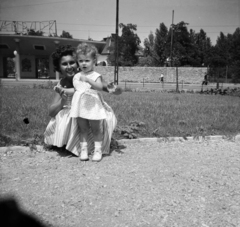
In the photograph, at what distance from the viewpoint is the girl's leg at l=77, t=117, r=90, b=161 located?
3223 mm

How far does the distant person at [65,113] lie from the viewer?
325cm

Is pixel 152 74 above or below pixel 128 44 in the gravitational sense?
below

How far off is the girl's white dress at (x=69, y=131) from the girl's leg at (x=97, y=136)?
156mm

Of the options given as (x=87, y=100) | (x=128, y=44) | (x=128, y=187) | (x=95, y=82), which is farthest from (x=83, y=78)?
(x=128, y=44)

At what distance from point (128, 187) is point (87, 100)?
125 cm

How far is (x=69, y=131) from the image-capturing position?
11.3 feet

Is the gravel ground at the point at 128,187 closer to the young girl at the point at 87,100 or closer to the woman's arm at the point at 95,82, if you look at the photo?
the young girl at the point at 87,100

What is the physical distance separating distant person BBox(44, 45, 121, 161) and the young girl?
0.10m

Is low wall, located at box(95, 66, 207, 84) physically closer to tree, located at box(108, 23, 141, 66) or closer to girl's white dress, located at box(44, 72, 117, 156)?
tree, located at box(108, 23, 141, 66)

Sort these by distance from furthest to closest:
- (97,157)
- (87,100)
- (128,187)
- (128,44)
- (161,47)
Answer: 1. (161,47)
2. (128,44)
3. (97,157)
4. (87,100)
5. (128,187)

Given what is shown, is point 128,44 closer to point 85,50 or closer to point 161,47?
point 161,47

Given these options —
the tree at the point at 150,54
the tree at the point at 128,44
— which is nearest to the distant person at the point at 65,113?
the tree at the point at 128,44

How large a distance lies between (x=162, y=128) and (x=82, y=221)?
131 inches

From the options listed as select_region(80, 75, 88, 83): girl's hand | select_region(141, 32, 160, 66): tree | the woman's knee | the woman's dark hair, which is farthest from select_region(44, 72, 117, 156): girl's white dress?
select_region(141, 32, 160, 66): tree
